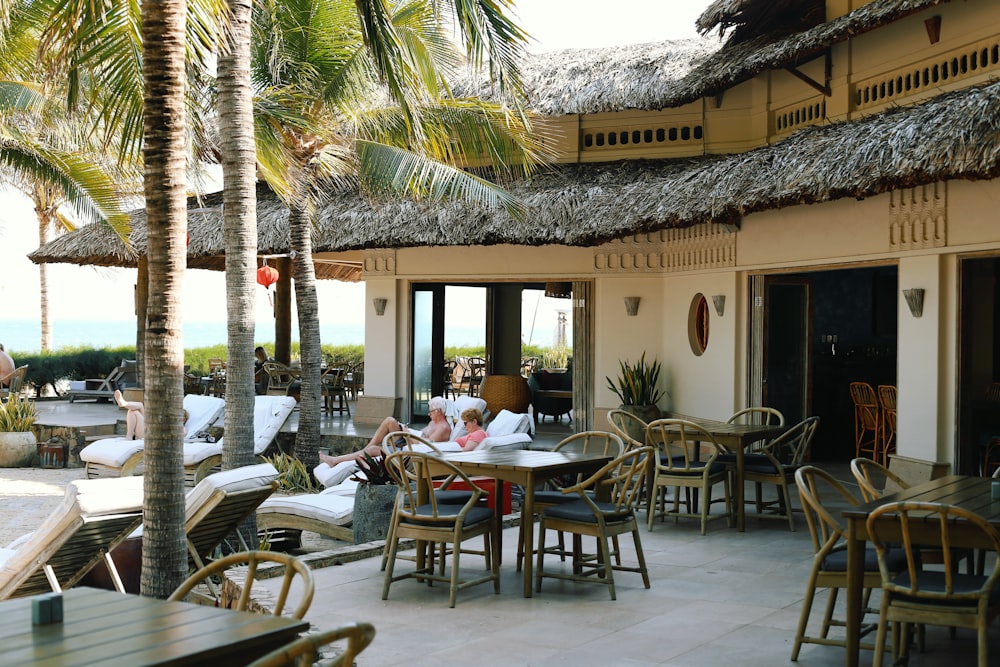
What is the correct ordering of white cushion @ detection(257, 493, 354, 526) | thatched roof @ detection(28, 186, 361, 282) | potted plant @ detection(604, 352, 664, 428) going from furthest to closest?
thatched roof @ detection(28, 186, 361, 282)
potted plant @ detection(604, 352, 664, 428)
white cushion @ detection(257, 493, 354, 526)

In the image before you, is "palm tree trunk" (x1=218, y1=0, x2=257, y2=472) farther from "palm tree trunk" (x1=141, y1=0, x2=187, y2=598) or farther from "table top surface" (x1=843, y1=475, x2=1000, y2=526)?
"table top surface" (x1=843, y1=475, x2=1000, y2=526)

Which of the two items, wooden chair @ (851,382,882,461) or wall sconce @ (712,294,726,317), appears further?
wall sconce @ (712,294,726,317)

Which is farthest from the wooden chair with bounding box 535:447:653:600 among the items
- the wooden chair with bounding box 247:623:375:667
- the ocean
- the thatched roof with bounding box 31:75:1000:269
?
the ocean

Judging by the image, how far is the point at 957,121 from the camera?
7.57 metres

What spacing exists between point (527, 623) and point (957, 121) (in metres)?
5.10

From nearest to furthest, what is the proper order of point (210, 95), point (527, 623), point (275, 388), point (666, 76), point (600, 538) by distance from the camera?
1. point (527, 623)
2. point (600, 538)
3. point (210, 95)
4. point (666, 76)
5. point (275, 388)

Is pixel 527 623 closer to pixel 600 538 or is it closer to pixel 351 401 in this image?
pixel 600 538

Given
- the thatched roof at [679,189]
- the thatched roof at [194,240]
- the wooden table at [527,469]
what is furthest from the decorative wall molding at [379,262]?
the wooden table at [527,469]

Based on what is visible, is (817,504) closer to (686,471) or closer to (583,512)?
(583,512)

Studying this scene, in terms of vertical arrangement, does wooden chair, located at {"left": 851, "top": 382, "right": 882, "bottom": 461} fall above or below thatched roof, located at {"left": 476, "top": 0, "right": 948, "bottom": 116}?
below

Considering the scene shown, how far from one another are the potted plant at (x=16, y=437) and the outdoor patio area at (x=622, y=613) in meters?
9.02

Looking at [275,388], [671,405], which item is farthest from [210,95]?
[671,405]

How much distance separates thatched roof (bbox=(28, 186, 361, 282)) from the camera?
47.8 feet

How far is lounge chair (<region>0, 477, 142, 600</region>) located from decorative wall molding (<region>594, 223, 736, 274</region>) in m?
8.23
